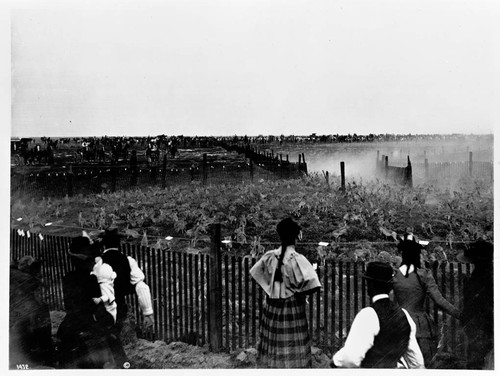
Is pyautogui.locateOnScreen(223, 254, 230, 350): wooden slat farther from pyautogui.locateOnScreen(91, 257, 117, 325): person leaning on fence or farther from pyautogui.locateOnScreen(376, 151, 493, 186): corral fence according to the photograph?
pyautogui.locateOnScreen(376, 151, 493, 186): corral fence

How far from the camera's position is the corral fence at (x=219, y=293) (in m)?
5.83

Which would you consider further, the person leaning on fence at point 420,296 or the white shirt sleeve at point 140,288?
the white shirt sleeve at point 140,288

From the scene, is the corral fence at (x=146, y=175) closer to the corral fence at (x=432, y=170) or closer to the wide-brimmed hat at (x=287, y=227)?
the wide-brimmed hat at (x=287, y=227)

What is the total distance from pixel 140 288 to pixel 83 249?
2.46ft

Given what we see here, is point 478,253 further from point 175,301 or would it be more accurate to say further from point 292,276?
point 175,301

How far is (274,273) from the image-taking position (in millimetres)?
5461

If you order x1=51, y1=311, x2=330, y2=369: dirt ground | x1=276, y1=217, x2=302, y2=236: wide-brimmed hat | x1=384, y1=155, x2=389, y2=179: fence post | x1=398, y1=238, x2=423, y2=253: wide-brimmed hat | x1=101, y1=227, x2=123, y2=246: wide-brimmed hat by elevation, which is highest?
x1=384, y1=155, x2=389, y2=179: fence post

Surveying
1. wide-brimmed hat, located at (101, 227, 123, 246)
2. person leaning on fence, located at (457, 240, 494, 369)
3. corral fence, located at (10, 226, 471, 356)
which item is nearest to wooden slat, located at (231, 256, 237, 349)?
corral fence, located at (10, 226, 471, 356)

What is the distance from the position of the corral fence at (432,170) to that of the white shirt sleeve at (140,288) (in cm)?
292

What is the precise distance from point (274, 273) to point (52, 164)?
9.65 ft

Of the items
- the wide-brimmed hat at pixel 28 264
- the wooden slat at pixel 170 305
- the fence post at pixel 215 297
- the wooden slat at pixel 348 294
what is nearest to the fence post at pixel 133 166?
the wooden slat at pixel 170 305

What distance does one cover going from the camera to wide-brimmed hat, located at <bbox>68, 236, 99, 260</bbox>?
596 centimetres

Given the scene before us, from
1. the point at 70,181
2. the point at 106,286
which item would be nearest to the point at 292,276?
the point at 106,286

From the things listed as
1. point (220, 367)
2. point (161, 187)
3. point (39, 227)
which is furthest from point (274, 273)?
point (39, 227)
